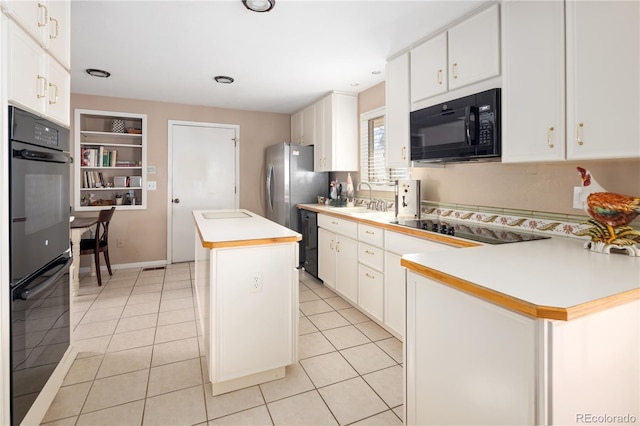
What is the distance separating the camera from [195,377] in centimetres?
212

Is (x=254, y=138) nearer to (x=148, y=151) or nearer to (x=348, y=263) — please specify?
(x=148, y=151)

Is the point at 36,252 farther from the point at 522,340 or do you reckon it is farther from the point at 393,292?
the point at 393,292

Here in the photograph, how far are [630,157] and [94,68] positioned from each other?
4.31m

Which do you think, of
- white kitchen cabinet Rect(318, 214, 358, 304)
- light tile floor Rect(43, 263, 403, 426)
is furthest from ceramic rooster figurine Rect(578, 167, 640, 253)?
white kitchen cabinet Rect(318, 214, 358, 304)

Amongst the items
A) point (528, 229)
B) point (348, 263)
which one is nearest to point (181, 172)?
point (348, 263)

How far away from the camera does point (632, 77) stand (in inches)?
56.8

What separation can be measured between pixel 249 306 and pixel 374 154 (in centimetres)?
267

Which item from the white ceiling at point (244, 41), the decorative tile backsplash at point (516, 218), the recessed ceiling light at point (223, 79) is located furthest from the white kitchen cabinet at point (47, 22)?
the decorative tile backsplash at point (516, 218)

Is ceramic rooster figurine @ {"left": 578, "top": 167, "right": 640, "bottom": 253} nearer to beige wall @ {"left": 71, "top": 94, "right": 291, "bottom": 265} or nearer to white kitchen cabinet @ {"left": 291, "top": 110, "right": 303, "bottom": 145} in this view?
white kitchen cabinet @ {"left": 291, "top": 110, "right": 303, "bottom": 145}

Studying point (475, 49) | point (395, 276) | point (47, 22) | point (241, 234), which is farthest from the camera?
point (395, 276)

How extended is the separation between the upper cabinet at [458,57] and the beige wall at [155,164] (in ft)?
10.6

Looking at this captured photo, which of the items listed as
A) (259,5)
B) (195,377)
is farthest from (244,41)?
(195,377)

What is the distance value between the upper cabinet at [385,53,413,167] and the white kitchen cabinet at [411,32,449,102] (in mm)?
104

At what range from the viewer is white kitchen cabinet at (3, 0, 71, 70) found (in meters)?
1.38
